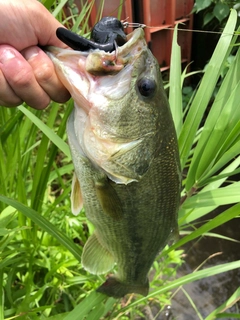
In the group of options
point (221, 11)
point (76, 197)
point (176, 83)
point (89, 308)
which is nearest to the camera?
point (76, 197)

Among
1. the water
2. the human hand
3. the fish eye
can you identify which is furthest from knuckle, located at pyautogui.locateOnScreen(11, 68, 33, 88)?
the water

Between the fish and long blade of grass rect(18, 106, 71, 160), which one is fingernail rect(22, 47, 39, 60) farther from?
long blade of grass rect(18, 106, 71, 160)

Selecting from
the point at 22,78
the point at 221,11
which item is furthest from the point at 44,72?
the point at 221,11

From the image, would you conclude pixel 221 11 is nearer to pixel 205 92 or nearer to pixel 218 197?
pixel 205 92

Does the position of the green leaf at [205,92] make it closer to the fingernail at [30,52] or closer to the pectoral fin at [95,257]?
the pectoral fin at [95,257]

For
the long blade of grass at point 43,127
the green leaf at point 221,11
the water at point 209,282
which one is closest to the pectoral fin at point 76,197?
the long blade of grass at point 43,127

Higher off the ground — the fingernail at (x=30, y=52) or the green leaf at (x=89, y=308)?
the fingernail at (x=30, y=52)
